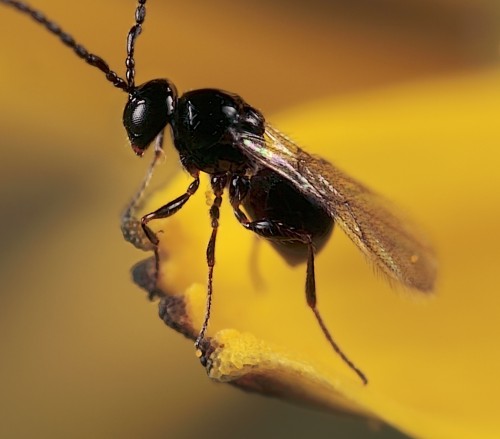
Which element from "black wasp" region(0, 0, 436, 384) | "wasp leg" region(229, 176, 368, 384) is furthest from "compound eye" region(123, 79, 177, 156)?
"wasp leg" region(229, 176, 368, 384)

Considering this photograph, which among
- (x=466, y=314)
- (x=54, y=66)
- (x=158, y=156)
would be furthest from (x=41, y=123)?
(x=466, y=314)

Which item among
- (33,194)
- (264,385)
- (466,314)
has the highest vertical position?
(33,194)

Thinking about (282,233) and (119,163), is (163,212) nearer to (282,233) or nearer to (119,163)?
(282,233)

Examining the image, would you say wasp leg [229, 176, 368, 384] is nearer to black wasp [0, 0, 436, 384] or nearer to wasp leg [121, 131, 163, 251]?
black wasp [0, 0, 436, 384]

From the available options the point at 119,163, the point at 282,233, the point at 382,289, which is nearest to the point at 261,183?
the point at 282,233

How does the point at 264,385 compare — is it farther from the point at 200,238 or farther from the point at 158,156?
the point at 158,156

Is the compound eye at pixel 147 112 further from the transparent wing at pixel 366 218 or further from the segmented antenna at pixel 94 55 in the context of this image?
the transparent wing at pixel 366 218
